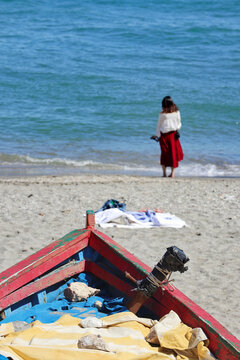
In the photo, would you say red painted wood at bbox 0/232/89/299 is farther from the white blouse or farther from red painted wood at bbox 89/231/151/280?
the white blouse

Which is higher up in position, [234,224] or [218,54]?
[218,54]

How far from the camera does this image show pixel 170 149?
39.8 ft

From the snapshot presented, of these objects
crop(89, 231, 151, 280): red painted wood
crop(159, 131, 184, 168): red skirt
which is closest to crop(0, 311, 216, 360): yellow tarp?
crop(89, 231, 151, 280): red painted wood

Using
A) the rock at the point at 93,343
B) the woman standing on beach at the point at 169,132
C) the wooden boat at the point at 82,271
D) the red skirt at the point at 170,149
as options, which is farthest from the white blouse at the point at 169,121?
the rock at the point at 93,343

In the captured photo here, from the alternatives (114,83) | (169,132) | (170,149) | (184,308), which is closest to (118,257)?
(184,308)

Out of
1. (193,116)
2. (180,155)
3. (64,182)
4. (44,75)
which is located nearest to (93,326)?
(64,182)

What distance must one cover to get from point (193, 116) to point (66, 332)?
1603 cm

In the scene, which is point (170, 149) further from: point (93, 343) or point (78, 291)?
point (93, 343)

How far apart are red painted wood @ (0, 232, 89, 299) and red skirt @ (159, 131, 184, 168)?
724cm

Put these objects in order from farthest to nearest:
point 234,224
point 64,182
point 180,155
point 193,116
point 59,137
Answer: point 193,116
point 59,137
point 180,155
point 64,182
point 234,224

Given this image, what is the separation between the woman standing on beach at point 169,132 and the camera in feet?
38.5

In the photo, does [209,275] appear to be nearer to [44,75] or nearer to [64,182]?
[64,182]

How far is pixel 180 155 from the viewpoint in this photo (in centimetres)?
1233

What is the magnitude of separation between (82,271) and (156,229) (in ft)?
10.8
